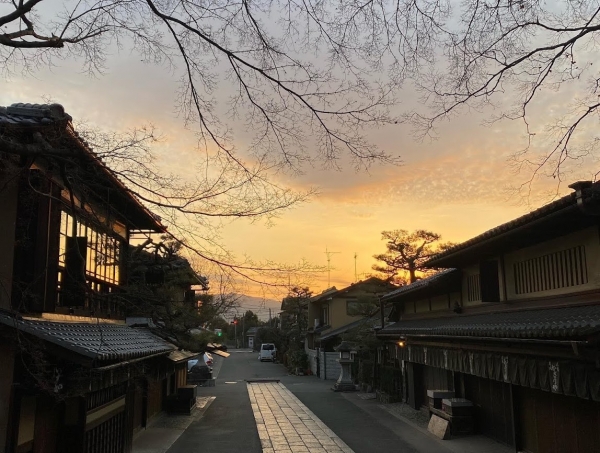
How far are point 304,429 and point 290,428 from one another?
51cm

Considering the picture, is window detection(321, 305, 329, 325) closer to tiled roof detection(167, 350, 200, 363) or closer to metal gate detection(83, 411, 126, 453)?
tiled roof detection(167, 350, 200, 363)

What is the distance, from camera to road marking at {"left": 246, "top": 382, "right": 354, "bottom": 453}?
1523 cm

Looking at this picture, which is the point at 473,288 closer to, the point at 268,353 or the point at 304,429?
the point at 304,429

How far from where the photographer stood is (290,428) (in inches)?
728

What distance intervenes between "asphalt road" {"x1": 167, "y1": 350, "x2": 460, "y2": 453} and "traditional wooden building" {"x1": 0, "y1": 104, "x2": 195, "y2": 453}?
189 inches

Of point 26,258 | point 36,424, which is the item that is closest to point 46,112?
point 26,258

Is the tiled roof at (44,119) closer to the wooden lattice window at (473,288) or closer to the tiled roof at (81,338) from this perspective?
the tiled roof at (81,338)

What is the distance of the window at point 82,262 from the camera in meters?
9.28

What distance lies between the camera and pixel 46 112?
7602mm

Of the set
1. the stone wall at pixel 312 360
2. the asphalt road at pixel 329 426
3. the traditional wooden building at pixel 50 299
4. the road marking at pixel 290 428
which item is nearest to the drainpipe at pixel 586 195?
the traditional wooden building at pixel 50 299

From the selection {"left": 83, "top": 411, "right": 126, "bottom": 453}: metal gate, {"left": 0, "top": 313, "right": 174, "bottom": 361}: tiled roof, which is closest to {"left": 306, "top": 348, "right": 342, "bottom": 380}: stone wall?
{"left": 83, "top": 411, "right": 126, "bottom": 453}: metal gate

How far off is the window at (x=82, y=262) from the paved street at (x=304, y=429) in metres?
4.90

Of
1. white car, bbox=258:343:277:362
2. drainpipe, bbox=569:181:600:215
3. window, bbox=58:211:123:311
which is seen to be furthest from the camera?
white car, bbox=258:343:277:362

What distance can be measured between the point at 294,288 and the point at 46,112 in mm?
4407
